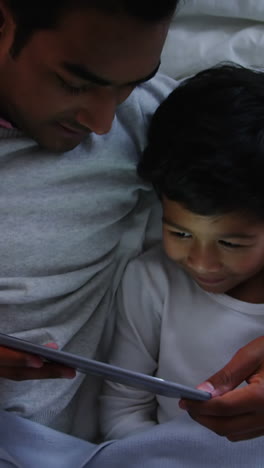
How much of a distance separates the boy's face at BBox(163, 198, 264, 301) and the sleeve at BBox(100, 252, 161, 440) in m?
0.12

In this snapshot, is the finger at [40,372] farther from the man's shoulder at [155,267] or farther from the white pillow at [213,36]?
the white pillow at [213,36]

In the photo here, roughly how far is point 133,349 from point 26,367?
0.93 ft

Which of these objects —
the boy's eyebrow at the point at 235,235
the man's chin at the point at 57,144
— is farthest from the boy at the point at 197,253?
the man's chin at the point at 57,144

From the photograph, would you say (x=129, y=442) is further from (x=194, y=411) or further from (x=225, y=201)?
(x=225, y=201)

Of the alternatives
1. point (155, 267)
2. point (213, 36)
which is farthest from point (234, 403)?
point (213, 36)

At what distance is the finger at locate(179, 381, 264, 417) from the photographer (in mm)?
806

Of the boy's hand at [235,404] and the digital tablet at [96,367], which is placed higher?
the digital tablet at [96,367]

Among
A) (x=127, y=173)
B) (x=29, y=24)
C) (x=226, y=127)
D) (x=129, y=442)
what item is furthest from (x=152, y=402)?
(x=29, y=24)

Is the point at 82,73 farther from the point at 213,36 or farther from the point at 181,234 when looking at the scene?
the point at 213,36

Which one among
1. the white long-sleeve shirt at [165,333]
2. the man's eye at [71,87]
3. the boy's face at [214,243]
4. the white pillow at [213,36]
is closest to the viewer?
the man's eye at [71,87]

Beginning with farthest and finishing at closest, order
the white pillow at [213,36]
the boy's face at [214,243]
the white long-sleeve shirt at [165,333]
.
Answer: the white pillow at [213,36] < the white long-sleeve shirt at [165,333] < the boy's face at [214,243]

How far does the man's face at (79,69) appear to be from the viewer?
0.74 metres

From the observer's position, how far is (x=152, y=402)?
3.64 ft

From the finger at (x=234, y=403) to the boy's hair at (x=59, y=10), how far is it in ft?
1.55
